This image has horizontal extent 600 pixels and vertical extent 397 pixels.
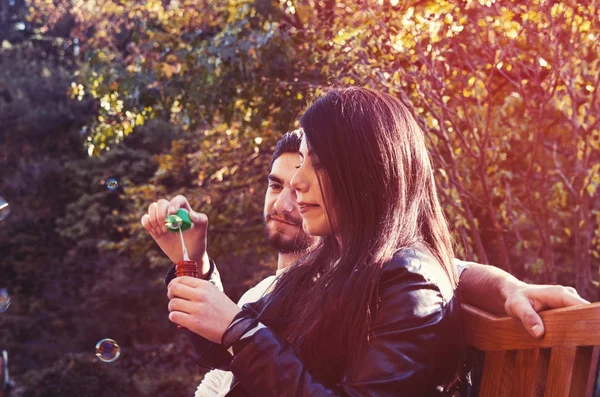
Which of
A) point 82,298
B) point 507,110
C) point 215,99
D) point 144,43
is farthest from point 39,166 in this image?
point 507,110

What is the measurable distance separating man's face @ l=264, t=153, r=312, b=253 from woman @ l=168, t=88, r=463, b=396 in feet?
3.56

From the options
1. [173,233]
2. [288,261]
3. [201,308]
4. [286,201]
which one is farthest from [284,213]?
[201,308]

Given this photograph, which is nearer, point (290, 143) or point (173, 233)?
point (173, 233)

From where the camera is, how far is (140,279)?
46.8ft

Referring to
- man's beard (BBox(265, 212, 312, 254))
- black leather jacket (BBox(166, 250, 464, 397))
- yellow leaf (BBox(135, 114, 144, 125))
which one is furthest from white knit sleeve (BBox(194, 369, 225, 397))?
yellow leaf (BBox(135, 114, 144, 125))

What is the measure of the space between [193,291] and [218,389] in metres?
1.03

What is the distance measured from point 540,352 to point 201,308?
2.20 ft

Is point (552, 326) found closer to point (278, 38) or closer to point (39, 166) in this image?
point (278, 38)

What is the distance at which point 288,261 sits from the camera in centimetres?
301

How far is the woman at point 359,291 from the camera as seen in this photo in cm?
148

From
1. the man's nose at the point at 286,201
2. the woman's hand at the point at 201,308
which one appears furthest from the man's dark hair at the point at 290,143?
the woman's hand at the point at 201,308

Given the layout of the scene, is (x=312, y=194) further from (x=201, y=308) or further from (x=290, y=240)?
(x=290, y=240)

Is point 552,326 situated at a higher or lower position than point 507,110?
higher

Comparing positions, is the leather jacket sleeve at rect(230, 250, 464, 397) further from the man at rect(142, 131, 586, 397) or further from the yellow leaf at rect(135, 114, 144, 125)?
the yellow leaf at rect(135, 114, 144, 125)
